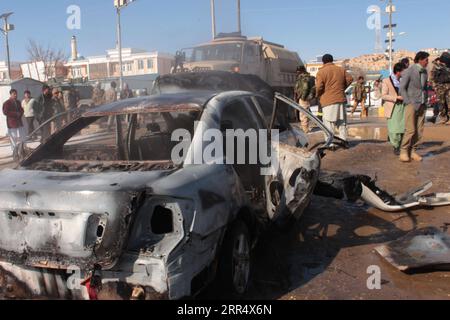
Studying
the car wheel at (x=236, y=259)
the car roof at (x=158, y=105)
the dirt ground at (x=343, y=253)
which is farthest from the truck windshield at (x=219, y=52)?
the car wheel at (x=236, y=259)

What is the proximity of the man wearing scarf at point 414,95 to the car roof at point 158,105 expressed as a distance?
489 centimetres

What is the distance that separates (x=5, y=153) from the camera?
1162cm

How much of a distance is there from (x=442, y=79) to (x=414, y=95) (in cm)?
597

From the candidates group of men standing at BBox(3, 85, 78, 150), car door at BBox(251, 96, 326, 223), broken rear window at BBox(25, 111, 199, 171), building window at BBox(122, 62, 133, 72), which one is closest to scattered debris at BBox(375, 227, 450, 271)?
car door at BBox(251, 96, 326, 223)

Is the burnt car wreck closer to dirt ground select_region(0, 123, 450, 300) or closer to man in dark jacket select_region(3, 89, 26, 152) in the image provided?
dirt ground select_region(0, 123, 450, 300)

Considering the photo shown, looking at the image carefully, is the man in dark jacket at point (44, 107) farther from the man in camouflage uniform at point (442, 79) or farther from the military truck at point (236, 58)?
the man in camouflage uniform at point (442, 79)

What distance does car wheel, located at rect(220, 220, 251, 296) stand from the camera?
116 inches

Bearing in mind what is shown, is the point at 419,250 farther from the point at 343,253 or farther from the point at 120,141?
the point at 120,141

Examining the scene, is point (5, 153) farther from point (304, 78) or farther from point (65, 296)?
point (65, 296)

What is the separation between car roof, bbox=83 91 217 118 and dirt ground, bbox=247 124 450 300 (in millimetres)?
1295

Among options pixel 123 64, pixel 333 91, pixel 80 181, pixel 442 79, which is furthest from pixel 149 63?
pixel 80 181

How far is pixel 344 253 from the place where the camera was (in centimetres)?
399

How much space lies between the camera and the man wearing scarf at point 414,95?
739 centimetres

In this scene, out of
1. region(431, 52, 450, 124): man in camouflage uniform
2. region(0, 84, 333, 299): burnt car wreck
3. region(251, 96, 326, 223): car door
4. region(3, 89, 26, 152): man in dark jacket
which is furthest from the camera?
region(431, 52, 450, 124): man in camouflage uniform
